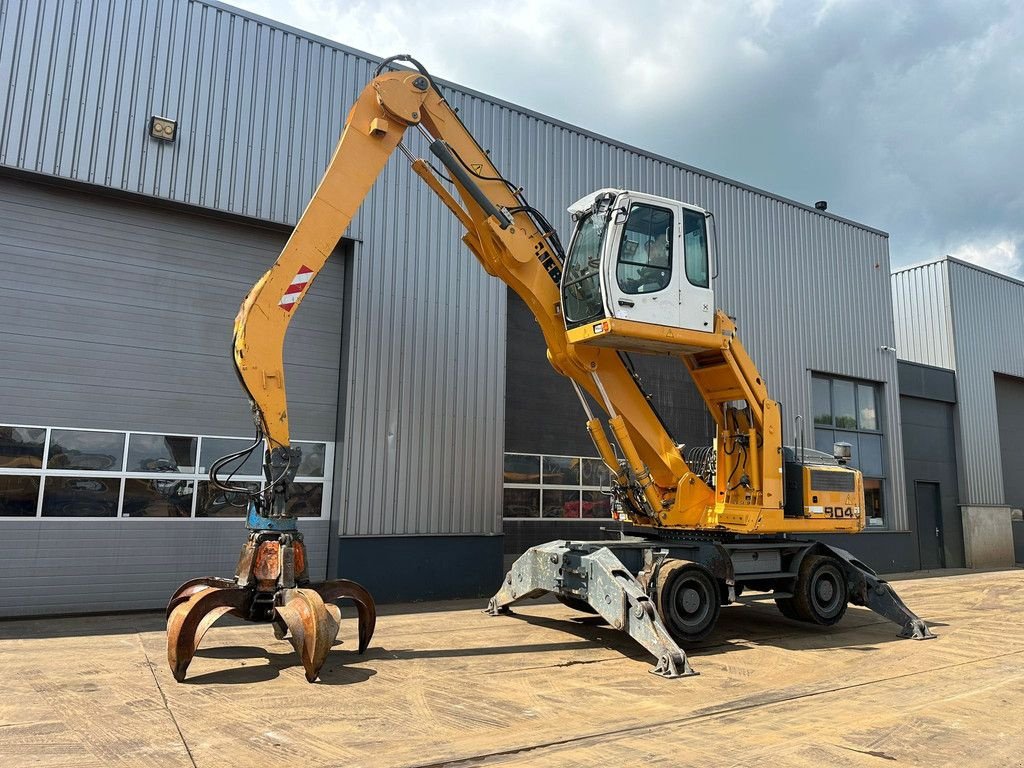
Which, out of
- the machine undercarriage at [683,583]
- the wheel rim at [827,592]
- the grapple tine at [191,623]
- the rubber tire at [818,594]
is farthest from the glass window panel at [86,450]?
the wheel rim at [827,592]

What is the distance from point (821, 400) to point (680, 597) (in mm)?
11906

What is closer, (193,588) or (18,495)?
(193,588)

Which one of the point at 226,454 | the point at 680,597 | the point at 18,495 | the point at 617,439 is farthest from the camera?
the point at 226,454

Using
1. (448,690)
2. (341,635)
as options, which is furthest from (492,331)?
(448,690)

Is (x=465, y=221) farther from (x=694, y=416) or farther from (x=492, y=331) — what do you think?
(x=694, y=416)

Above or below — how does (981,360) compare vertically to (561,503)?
above

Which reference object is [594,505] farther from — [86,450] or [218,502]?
[86,450]

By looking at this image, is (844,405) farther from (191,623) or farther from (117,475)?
(191,623)

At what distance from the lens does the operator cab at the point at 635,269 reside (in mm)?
8656

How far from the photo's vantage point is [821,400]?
18.9 m

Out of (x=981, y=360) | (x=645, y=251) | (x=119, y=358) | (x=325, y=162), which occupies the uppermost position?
(x=325, y=162)

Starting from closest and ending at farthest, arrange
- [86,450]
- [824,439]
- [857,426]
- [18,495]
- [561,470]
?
[18,495], [86,450], [561,470], [824,439], [857,426]

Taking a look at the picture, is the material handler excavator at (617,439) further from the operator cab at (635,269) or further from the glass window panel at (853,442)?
the glass window panel at (853,442)

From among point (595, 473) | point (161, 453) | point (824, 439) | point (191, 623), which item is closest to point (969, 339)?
point (824, 439)
